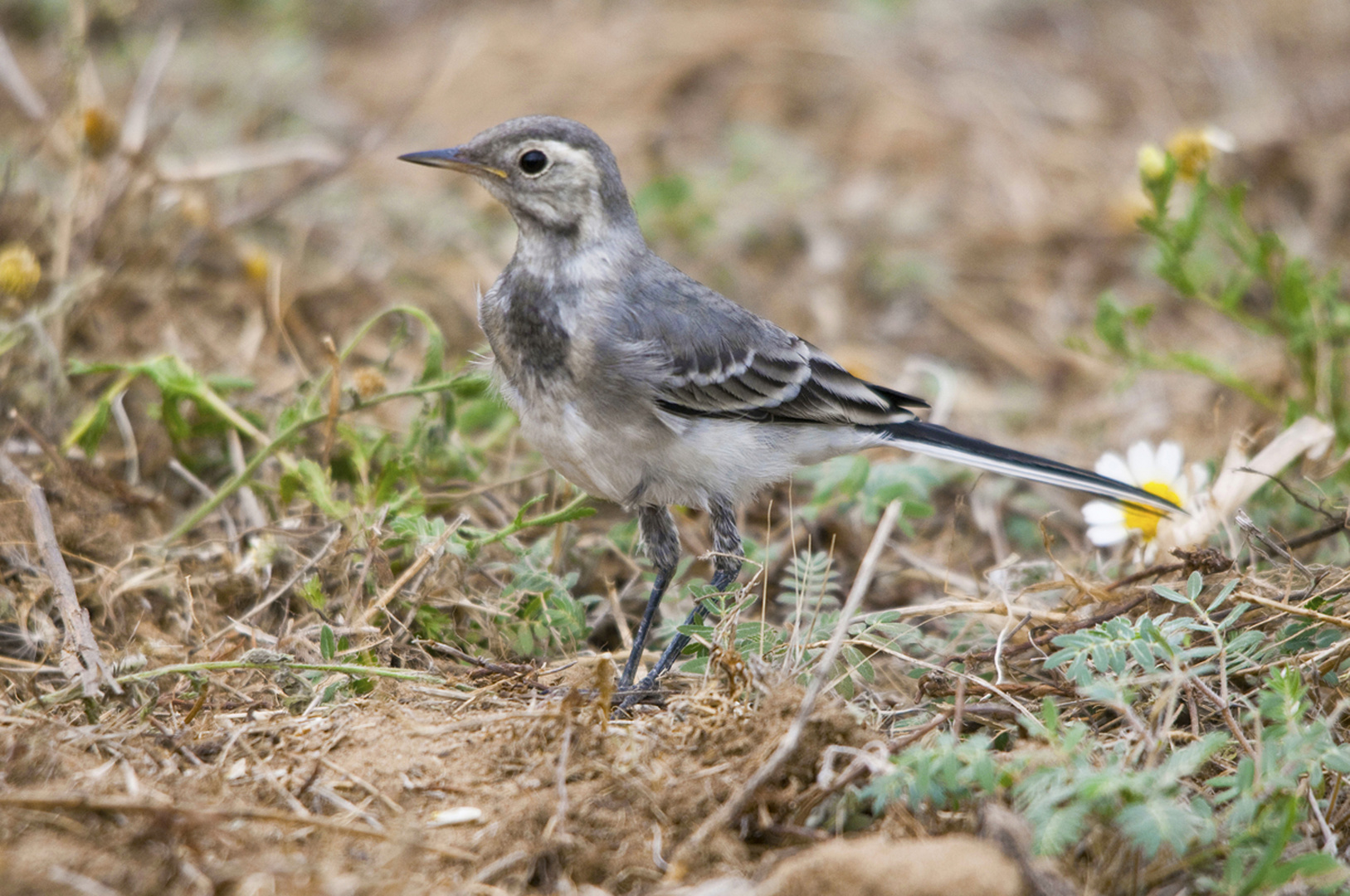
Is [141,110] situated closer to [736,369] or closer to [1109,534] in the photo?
[736,369]

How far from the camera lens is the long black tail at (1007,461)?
4.44m

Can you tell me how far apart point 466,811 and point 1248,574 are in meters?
2.70

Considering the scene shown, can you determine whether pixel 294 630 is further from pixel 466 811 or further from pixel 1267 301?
pixel 1267 301

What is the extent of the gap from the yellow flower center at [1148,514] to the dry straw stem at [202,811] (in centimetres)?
300

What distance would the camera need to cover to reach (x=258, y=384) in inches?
223

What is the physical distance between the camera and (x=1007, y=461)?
15.0 ft

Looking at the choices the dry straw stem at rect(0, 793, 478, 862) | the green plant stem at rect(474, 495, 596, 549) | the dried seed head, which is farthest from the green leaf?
the dried seed head

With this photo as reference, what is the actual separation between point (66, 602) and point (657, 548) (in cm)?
204

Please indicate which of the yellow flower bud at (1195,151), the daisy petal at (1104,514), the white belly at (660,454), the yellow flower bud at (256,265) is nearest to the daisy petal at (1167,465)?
the daisy petal at (1104,514)

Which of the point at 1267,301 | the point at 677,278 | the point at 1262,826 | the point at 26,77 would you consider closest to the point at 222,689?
the point at 677,278

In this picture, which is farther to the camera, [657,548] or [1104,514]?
[1104,514]

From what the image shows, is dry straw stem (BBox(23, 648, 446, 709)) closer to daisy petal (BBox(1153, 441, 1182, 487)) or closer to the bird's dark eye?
the bird's dark eye

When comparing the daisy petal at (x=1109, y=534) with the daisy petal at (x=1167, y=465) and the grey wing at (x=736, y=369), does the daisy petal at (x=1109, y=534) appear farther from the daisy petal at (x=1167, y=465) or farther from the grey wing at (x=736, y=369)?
the grey wing at (x=736, y=369)

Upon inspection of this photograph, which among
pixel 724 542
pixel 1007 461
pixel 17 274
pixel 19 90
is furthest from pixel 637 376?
pixel 19 90
